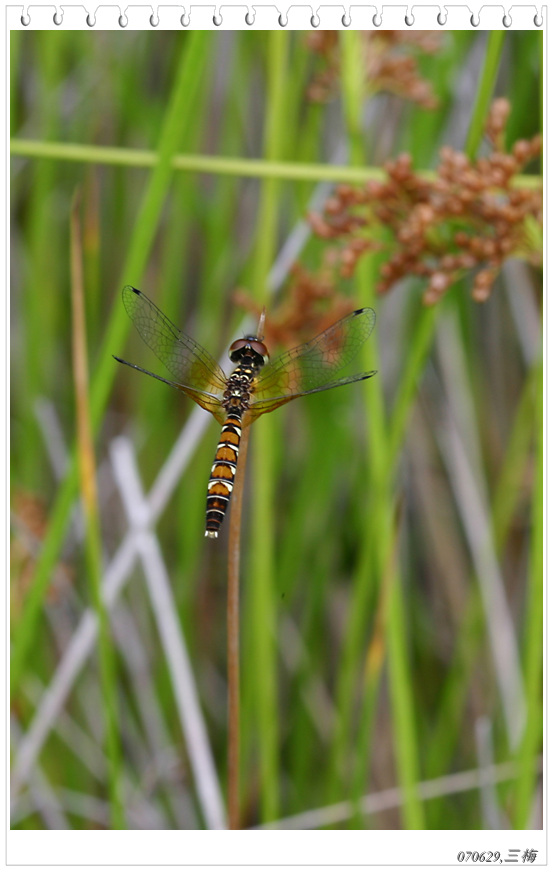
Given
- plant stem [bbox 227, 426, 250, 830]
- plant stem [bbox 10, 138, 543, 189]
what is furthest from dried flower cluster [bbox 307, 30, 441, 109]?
plant stem [bbox 227, 426, 250, 830]

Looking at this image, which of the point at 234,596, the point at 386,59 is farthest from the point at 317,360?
the point at 386,59

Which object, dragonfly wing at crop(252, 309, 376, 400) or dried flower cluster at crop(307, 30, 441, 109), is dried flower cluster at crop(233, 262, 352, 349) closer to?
dragonfly wing at crop(252, 309, 376, 400)

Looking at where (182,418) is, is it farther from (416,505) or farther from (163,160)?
(163,160)

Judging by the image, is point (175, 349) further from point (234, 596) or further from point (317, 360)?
point (234, 596)

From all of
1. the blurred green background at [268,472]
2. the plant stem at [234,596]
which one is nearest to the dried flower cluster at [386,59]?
the blurred green background at [268,472]

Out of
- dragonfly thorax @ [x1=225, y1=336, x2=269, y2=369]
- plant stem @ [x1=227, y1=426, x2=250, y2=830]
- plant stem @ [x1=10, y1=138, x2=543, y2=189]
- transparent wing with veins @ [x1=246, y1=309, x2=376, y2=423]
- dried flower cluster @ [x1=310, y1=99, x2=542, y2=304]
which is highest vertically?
plant stem @ [x1=10, y1=138, x2=543, y2=189]

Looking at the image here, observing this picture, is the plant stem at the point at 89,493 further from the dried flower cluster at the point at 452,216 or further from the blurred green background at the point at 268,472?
the dried flower cluster at the point at 452,216
